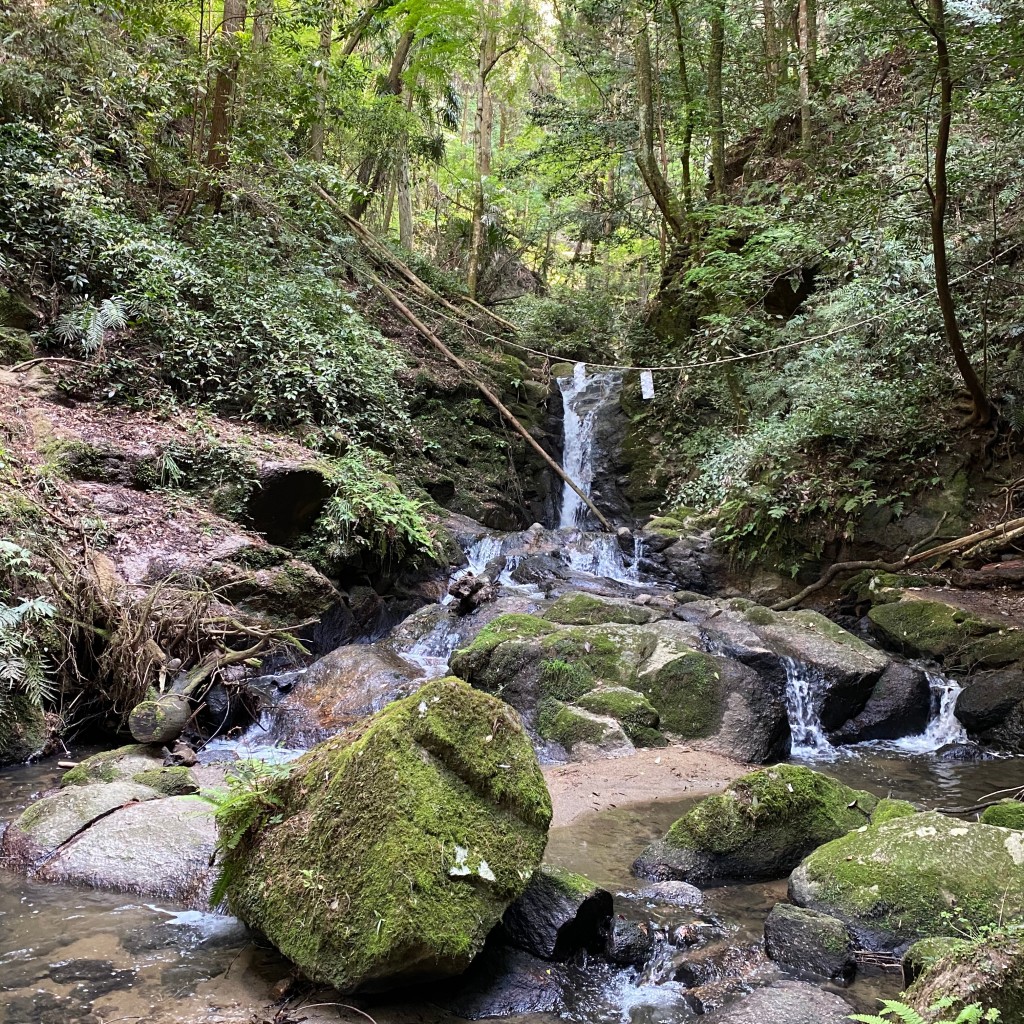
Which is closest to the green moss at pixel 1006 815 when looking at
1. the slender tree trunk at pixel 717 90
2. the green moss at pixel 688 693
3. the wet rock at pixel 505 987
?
the green moss at pixel 688 693

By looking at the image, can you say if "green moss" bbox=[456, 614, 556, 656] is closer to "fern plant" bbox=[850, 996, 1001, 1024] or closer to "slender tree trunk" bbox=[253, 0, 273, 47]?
"fern plant" bbox=[850, 996, 1001, 1024]

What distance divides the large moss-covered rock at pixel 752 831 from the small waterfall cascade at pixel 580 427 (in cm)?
1114

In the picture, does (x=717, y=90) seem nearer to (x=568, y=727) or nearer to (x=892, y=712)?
(x=892, y=712)

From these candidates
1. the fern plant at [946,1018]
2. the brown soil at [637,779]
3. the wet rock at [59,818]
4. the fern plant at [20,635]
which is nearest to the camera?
the fern plant at [946,1018]

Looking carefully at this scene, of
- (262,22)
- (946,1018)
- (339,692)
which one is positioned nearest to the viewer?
(946,1018)

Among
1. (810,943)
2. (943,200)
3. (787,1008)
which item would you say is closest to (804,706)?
(810,943)

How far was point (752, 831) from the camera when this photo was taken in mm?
4535

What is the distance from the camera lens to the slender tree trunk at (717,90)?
14609 millimetres

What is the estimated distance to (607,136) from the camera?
16141 millimetres

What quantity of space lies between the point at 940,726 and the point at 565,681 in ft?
13.1

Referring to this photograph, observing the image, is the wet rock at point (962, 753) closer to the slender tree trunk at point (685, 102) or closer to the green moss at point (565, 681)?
the green moss at point (565, 681)

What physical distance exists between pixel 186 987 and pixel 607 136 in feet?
55.6

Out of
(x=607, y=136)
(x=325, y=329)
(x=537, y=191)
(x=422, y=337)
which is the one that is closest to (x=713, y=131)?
(x=607, y=136)

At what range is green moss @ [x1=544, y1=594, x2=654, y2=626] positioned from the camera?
A: 28.7 ft
